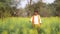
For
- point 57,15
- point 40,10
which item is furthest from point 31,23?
point 57,15

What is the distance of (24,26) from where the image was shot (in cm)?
380

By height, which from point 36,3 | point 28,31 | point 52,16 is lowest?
point 28,31

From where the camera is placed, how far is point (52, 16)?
153 inches

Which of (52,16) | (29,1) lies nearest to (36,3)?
(29,1)

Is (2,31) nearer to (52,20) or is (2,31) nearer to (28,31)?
(28,31)

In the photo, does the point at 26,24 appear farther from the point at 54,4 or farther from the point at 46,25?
the point at 54,4

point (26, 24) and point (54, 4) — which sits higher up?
point (54, 4)

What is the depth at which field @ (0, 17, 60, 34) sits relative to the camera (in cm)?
366

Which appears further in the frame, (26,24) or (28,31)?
(26,24)

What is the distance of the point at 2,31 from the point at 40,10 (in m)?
0.84

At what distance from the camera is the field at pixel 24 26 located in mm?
3656

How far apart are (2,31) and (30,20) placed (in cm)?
56

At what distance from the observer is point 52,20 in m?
4.02

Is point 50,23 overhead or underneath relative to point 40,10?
underneath
